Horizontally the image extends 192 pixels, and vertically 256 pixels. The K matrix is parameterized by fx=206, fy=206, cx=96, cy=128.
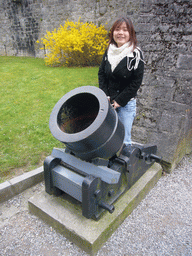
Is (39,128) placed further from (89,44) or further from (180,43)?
(89,44)

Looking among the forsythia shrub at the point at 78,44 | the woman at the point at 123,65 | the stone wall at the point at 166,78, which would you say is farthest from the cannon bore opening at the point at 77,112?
the forsythia shrub at the point at 78,44

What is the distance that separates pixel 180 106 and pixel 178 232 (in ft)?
5.46


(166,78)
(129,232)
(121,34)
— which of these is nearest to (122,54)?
(121,34)

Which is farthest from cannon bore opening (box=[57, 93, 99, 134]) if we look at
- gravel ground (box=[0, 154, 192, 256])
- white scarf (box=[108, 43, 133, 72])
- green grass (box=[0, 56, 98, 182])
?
→ green grass (box=[0, 56, 98, 182])

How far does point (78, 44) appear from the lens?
9469 millimetres

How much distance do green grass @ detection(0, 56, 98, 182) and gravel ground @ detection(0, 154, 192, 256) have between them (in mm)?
632

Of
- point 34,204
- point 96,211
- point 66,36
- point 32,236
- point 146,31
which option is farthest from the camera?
point 66,36

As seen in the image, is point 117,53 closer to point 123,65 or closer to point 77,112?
point 123,65

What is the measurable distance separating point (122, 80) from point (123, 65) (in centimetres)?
19

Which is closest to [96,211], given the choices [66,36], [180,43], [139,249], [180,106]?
[139,249]

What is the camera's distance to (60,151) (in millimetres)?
2225

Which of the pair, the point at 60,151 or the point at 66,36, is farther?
the point at 66,36

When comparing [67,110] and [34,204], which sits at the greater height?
[67,110]

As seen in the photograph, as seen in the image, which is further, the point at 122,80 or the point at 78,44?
the point at 78,44
